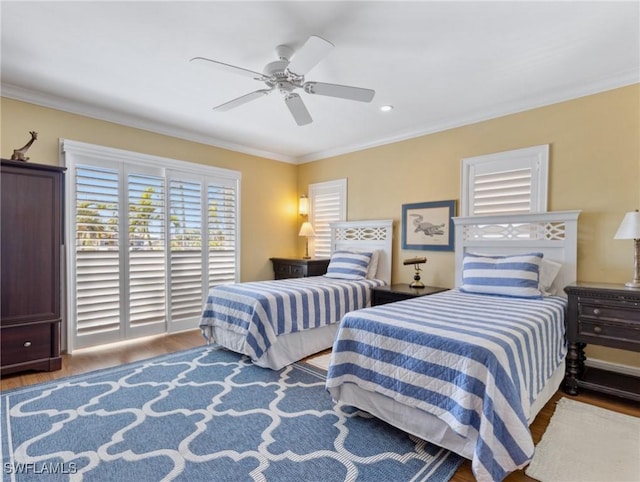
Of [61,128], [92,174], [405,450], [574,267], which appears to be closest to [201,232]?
[92,174]

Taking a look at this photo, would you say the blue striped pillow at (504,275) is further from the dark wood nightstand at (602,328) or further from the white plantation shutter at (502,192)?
the white plantation shutter at (502,192)

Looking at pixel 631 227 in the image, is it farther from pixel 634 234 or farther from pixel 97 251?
pixel 97 251

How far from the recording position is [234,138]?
4.66 meters

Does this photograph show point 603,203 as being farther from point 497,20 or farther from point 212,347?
point 212,347

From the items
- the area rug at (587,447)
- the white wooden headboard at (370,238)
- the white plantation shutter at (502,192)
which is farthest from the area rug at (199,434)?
the white plantation shutter at (502,192)

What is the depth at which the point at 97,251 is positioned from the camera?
142 inches

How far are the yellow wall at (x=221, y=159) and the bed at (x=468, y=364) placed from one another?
120 inches

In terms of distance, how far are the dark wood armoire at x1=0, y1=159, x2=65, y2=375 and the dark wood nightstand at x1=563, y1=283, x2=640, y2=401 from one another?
172 inches

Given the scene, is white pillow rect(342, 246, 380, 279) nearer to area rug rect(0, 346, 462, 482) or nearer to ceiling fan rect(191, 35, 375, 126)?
area rug rect(0, 346, 462, 482)

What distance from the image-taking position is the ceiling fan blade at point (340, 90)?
2428mm

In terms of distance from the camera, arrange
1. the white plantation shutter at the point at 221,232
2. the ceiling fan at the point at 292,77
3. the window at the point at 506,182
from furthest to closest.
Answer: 1. the white plantation shutter at the point at 221,232
2. the window at the point at 506,182
3. the ceiling fan at the point at 292,77

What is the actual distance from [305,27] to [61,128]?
9.40 feet

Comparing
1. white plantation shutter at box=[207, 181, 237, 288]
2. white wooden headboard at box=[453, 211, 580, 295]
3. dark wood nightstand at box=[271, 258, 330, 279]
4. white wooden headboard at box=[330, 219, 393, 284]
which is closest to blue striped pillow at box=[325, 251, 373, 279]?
white wooden headboard at box=[330, 219, 393, 284]

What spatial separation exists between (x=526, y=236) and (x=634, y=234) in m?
0.88
